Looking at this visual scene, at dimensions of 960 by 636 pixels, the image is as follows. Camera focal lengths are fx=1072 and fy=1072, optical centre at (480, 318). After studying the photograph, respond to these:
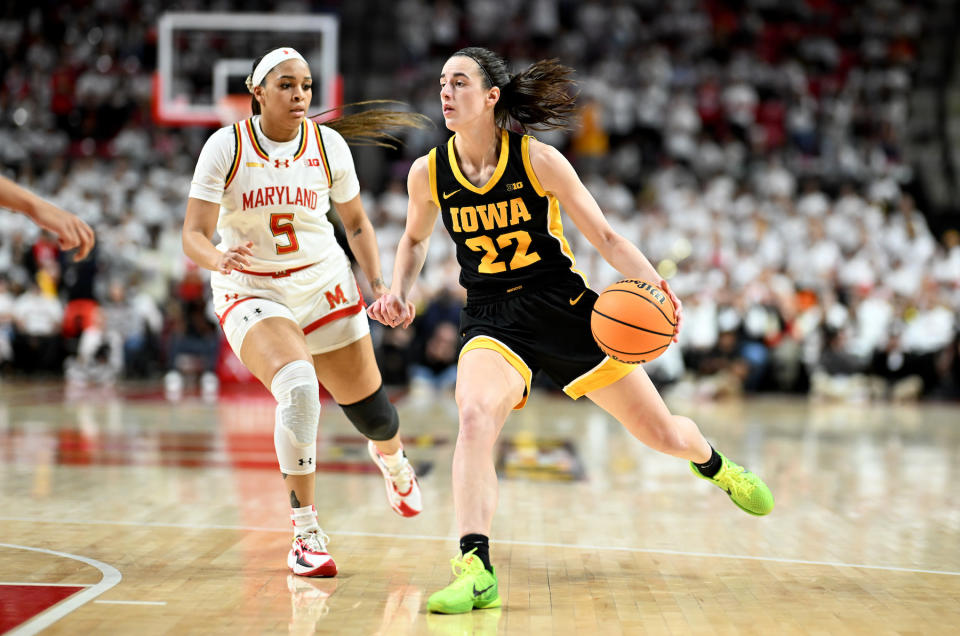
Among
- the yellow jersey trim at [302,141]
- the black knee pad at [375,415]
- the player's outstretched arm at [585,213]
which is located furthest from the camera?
the black knee pad at [375,415]

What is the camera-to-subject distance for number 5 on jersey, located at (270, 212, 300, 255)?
471 centimetres

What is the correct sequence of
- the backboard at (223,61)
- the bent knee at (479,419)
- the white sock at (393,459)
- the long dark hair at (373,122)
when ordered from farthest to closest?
the backboard at (223,61), the white sock at (393,459), the long dark hair at (373,122), the bent knee at (479,419)

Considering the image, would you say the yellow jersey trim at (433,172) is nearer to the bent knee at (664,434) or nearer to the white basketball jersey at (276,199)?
the white basketball jersey at (276,199)

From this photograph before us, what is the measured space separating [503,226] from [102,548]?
2278 mm

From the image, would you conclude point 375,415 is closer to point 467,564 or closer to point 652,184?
point 467,564

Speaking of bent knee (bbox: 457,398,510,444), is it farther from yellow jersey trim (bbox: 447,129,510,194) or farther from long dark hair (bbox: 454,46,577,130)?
long dark hair (bbox: 454,46,577,130)

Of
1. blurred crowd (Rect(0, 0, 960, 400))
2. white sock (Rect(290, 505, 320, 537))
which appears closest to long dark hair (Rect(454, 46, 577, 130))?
white sock (Rect(290, 505, 320, 537))

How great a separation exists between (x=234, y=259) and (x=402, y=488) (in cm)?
163

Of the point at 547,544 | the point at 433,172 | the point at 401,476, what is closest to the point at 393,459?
the point at 401,476

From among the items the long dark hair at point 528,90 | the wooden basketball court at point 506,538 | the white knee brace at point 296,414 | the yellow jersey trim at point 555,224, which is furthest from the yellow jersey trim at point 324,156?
the wooden basketball court at point 506,538

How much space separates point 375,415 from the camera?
505 centimetres

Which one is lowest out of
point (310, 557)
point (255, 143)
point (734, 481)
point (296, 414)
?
point (310, 557)

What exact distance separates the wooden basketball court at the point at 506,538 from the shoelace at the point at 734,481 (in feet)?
0.99

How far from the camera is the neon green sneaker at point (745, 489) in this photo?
485 cm
